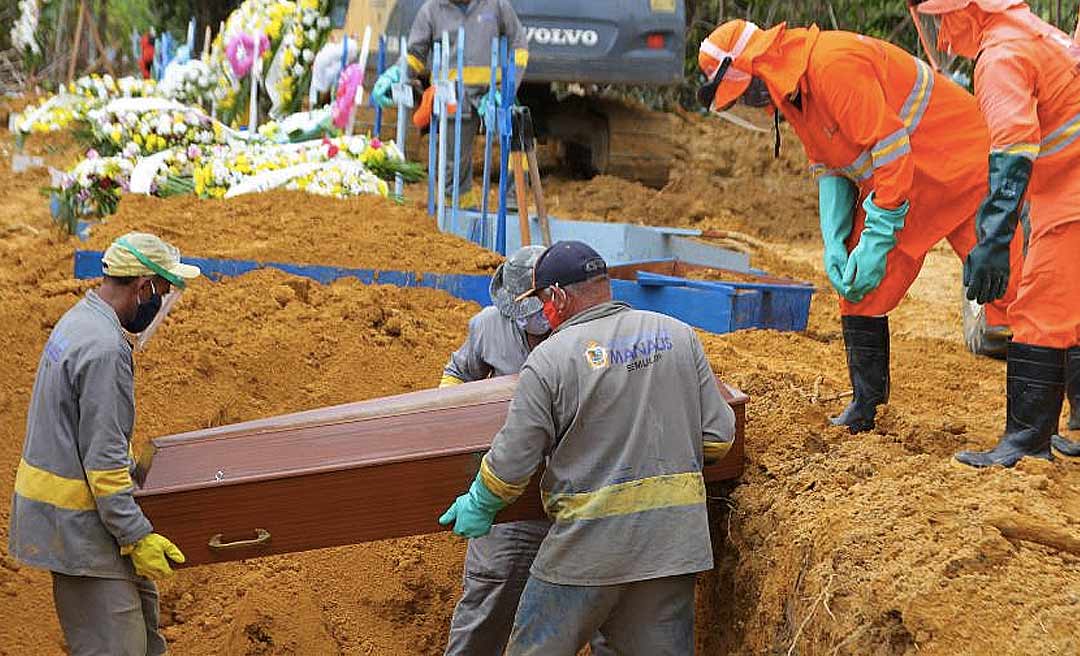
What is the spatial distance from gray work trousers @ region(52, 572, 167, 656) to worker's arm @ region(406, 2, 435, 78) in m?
6.93

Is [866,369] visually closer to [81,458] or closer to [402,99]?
[81,458]

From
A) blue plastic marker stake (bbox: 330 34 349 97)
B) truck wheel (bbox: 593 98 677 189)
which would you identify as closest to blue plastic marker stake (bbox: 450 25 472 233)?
blue plastic marker stake (bbox: 330 34 349 97)

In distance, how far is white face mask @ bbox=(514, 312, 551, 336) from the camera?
4.54 metres

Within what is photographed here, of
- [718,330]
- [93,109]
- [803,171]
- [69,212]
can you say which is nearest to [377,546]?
[718,330]

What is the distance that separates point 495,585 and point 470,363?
2.46ft

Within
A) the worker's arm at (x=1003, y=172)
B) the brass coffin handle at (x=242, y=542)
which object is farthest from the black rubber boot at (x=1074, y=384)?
the brass coffin handle at (x=242, y=542)

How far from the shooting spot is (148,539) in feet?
12.7

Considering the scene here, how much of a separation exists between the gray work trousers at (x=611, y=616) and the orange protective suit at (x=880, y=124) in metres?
1.66

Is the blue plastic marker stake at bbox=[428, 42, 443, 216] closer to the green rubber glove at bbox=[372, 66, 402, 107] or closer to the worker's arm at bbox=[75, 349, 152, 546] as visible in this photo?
the green rubber glove at bbox=[372, 66, 402, 107]

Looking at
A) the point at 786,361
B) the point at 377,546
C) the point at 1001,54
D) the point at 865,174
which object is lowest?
the point at 377,546

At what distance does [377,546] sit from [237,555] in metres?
1.71

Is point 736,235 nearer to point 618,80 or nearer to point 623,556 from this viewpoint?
point 618,80

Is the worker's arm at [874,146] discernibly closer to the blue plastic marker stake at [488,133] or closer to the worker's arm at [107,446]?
the worker's arm at [107,446]

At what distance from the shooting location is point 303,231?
8.52m
